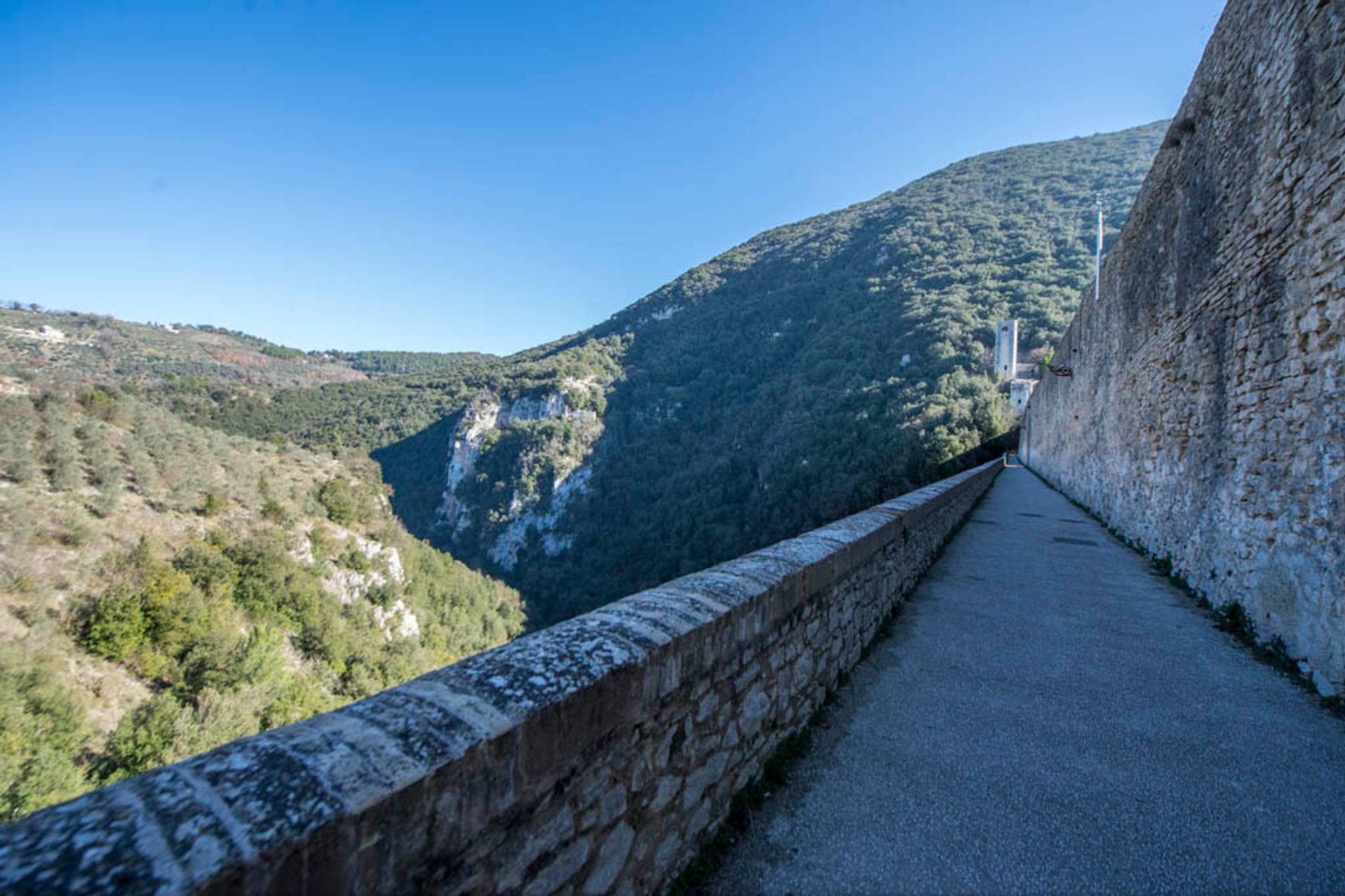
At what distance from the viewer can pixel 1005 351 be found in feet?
99.4

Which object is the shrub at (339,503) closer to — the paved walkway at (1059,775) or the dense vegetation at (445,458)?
the dense vegetation at (445,458)

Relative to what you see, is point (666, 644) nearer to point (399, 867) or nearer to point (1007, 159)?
point (399, 867)

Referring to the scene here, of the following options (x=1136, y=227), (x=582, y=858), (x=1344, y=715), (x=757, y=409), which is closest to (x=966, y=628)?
(x=1344, y=715)

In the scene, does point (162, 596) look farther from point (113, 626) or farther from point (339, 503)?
point (339, 503)

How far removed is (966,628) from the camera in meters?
4.18

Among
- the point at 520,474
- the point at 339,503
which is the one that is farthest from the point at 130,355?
the point at 339,503

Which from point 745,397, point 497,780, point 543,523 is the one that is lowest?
point 543,523

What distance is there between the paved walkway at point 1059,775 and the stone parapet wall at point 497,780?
40cm

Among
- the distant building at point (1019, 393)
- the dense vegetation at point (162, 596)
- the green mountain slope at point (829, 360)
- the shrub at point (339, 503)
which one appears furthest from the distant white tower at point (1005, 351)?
the shrub at point (339, 503)

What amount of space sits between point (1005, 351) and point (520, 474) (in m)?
54.0

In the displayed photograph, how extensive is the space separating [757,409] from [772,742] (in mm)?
51304

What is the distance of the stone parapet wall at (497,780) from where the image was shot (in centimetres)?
A: 75

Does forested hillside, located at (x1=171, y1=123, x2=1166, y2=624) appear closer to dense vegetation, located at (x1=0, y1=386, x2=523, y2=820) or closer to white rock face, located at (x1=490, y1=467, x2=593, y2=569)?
white rock face, located at (x1=490, y1=467, x2=593, y2=569)

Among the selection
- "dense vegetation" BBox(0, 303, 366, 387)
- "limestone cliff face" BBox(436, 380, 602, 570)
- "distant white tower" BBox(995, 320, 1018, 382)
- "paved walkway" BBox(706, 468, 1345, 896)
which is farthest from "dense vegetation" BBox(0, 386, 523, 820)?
"distant white tower" BBox(995, 320, 1018, 382)
